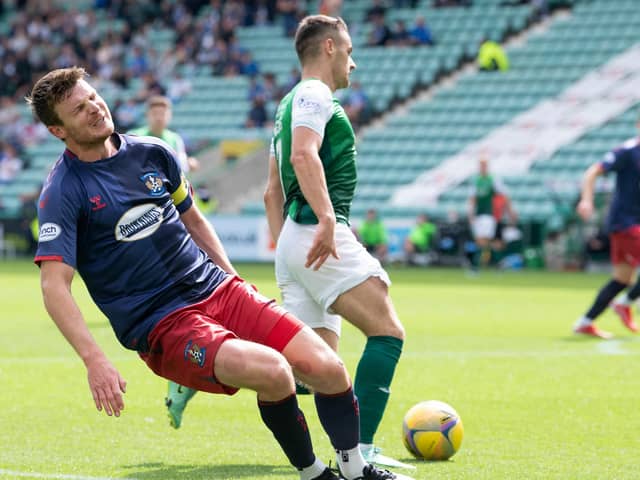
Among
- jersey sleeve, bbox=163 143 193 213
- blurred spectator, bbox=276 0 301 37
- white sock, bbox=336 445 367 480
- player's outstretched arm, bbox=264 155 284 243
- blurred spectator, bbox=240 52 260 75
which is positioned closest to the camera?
white sock, bbox=336 445 367 480

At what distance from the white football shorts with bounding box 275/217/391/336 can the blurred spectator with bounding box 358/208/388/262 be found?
69.8ft

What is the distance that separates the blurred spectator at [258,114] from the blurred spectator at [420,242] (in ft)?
23.3

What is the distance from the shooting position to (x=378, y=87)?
110 ft

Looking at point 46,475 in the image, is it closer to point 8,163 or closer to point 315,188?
point 315,188

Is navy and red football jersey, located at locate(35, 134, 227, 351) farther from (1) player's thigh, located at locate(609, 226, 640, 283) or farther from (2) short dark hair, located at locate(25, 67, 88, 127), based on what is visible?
(1) player's thigh, located at locate(609, 226, 640, 283)

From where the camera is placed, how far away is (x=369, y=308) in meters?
5.84

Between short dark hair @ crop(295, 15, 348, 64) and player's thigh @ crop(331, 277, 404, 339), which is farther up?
short dark hair @ crop(295, 15, 348, 64)

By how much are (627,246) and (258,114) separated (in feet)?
71.2

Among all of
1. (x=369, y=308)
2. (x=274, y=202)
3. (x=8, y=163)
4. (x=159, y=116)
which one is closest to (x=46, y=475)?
(x=369, y=308)

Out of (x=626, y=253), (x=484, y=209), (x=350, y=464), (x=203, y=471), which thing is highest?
(x=350, y=464)

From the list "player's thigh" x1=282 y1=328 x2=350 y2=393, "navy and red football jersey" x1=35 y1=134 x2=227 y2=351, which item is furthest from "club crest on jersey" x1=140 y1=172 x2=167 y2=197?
"player's thigh" x1=282 y1=328 x2=350 y2=393

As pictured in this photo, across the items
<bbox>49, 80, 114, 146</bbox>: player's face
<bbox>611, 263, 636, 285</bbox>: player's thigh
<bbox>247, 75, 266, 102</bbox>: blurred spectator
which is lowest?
<bbox>247, 75, 266, 102</bbox>: blurred spectator

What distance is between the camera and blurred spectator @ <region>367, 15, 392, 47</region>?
112 feet

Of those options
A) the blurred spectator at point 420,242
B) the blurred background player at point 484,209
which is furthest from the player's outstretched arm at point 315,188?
the blurred spectator at point 420,242
